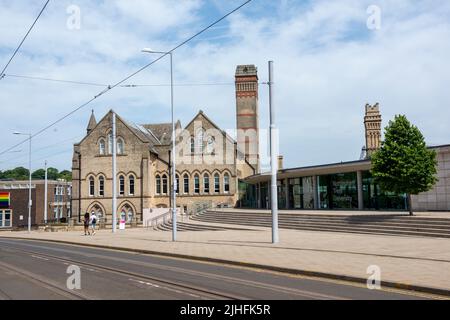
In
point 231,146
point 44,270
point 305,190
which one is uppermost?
point 231,146

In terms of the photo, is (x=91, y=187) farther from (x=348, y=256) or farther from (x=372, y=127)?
(x=348, y=256)

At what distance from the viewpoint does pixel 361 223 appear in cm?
2464

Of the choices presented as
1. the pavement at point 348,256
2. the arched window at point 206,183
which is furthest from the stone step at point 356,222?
the arched window at point 206,183

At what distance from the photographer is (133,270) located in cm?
1403

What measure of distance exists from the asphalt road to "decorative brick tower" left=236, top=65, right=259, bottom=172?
Result: 51.8 meters

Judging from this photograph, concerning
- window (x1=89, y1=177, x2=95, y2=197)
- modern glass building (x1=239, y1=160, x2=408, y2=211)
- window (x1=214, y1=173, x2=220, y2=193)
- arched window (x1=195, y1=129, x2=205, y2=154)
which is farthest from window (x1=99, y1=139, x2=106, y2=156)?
modern glass building (x1=239, y1=160, x2=408, y2=211)

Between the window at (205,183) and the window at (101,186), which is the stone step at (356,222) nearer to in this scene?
the window at (205,183)

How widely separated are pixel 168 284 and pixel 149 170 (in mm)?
50003

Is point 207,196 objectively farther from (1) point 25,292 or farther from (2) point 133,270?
(1) point 25,292

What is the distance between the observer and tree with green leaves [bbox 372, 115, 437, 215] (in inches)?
940
